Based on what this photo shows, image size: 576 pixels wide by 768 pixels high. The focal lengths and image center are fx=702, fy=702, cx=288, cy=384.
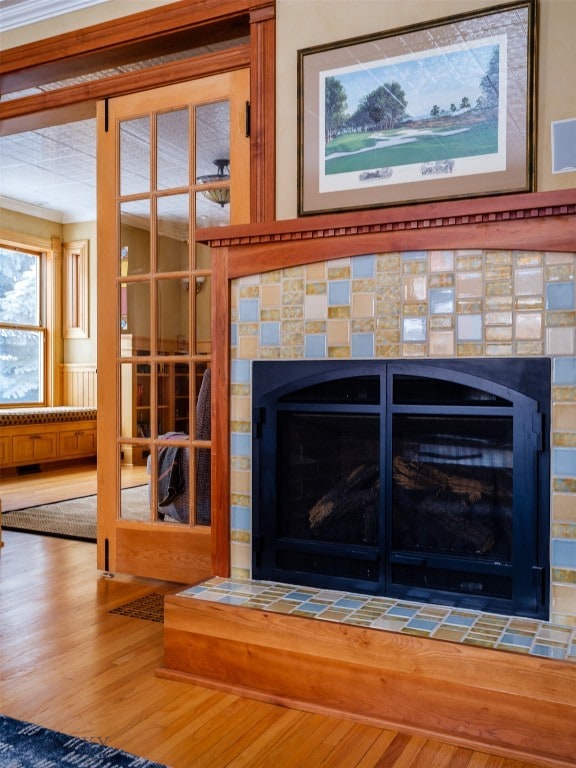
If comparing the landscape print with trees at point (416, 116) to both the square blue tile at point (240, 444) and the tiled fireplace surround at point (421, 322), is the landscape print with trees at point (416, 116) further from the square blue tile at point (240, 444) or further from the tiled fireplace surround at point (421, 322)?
the square blue tile at point (240, 444)

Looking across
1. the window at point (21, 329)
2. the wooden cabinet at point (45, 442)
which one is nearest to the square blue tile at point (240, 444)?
the wooden cabinet at point (45, 442)

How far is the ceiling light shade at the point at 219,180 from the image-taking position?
2.88m

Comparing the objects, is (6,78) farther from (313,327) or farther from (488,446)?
(488,446)

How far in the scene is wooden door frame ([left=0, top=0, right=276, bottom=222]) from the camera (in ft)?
8.71

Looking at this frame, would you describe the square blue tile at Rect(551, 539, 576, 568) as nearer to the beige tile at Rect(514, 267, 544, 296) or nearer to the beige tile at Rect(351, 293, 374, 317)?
the beige tile at Rect(514, 267, 544, 296)

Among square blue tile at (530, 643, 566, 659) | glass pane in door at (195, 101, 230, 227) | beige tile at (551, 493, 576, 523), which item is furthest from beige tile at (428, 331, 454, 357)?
glass pane in door at (195, 101, 230, 227)

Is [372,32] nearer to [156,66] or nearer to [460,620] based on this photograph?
[156,66]

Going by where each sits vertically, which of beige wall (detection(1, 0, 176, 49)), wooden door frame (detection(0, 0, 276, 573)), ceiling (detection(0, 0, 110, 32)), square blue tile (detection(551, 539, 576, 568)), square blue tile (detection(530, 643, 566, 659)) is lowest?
square blue tile (detection(530, 643, 566, 659))

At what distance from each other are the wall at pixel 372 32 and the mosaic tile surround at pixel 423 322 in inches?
17.0

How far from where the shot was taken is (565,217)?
1.89m

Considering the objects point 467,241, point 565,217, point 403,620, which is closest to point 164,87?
point 467,241

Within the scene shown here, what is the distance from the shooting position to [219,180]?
290 centimetres

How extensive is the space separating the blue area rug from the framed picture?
1.82 metres

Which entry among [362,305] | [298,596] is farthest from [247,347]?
[298,596]
